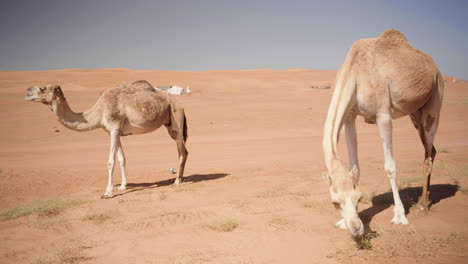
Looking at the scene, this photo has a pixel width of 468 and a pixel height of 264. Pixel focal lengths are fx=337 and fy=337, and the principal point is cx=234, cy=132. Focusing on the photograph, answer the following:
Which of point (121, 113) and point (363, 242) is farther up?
point (121, 113)

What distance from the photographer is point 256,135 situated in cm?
1958

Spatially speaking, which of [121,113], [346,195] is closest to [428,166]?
[346,195]

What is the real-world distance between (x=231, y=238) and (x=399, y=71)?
394 cm

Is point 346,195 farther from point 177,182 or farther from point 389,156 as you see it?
point 177,182

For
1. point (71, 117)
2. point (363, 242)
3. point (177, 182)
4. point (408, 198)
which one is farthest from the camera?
point (177, 182)

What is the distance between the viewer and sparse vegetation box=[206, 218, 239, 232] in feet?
18.2

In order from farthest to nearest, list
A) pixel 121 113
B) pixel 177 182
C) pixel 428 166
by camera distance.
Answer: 1. pixel 177 182
2. pixel 121 113
3. pixel 428 166

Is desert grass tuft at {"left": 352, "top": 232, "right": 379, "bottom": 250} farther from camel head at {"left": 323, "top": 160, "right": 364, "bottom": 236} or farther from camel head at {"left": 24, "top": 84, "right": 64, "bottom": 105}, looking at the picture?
camel head at {"left": 24, "top": 84, "right": 64, "bottom": 105}

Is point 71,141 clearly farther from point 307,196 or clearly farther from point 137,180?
point 307,196

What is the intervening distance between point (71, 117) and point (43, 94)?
841 millimetres

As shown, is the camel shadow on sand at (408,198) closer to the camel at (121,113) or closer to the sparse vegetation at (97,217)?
the sparse vegetation at (97,217)

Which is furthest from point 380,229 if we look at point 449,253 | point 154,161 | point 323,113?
point 323,113

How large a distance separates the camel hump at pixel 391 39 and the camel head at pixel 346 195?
2.98m

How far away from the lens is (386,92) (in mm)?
5559
